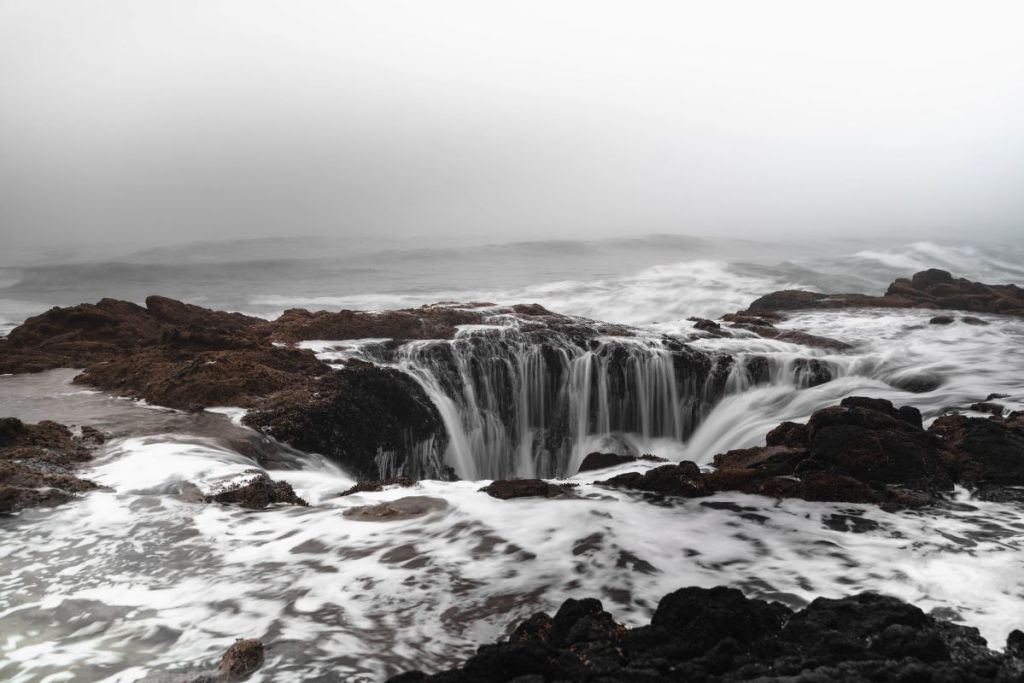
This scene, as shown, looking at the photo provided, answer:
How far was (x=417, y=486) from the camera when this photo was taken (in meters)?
6.90

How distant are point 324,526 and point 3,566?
220 cm

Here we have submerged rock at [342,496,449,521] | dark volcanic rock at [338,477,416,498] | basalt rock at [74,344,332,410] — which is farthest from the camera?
basalt rock at [74,344,332,410]

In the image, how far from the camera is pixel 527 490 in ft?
21.0

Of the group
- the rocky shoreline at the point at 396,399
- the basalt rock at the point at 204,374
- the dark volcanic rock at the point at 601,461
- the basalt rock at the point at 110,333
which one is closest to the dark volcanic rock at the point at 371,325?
the rocky shoreline at the point at 396,399

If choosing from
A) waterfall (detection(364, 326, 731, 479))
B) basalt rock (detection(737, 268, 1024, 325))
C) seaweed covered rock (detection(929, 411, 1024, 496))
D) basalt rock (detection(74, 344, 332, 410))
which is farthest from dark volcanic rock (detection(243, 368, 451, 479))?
basalt rock (detection(737, 268, 1024, 325))

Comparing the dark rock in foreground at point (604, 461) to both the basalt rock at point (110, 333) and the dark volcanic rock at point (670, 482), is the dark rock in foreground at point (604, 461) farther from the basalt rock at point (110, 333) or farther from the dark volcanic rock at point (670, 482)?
the basalt rock at point (110, 333)

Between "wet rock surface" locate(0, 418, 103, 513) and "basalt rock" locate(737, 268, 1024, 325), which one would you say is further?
"basalt rock" locate(737, 268, 1024, 325)

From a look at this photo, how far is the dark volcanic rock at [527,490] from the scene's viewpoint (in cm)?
635

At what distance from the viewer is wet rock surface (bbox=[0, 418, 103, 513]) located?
19.5 ft

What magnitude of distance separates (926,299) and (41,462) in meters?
24.3

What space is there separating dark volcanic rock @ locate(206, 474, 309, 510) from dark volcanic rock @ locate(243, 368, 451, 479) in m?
2.30

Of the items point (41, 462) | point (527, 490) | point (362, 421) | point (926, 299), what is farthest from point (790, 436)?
point (926, 299)

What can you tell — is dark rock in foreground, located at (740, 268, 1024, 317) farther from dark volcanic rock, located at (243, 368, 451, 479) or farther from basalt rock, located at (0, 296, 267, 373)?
basalt rock, located at (0, 296, 267, 373)

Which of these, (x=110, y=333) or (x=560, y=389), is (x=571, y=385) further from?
(x=110, y=333)
